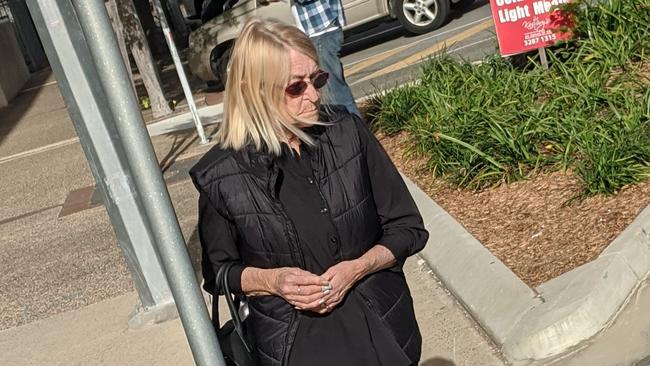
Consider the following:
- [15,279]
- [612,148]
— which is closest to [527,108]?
[612,148]

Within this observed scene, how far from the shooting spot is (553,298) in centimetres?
440

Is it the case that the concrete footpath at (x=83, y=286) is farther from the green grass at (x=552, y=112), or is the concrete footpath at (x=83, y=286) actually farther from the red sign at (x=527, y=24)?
the red sign at (x=527, y=24)

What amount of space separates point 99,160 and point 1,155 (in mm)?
9486

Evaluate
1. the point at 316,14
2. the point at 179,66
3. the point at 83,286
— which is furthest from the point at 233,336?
the point at 179,66

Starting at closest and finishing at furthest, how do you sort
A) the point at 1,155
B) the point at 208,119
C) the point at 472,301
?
the point at 472,301 → the point at 208,119 → the point at 1,155

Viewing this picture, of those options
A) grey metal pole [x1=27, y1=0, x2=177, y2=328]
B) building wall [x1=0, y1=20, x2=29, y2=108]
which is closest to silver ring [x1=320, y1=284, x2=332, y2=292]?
grey metal pole [x1=27, y1=0, x2=177, y2=328]

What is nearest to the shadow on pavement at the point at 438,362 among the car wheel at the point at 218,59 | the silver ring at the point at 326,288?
the silver ring at the point at 326,288

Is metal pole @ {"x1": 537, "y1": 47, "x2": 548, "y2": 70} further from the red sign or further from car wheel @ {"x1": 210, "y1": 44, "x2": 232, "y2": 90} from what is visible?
car wheel @ {"x1": 210, "y1": 44, "x2": 232, "y2": 90}

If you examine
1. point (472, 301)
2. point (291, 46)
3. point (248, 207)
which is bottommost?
point (472, 301)

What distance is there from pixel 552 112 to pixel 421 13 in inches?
321

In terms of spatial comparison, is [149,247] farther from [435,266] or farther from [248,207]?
[248,207]

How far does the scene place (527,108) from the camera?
6.59 meters

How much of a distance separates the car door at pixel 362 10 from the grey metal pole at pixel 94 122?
9.48 m

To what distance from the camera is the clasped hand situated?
2543 mm
